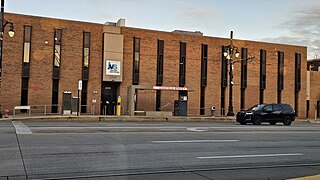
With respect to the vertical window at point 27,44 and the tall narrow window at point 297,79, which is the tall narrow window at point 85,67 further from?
the tall narrow window at point 297,79

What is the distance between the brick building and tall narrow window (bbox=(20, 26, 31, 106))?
0.30 feet

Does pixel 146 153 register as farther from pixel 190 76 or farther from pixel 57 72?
pixel 190 76

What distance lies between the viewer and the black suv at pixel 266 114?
28188 millimetres

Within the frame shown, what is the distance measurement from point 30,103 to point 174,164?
31466 millimetres

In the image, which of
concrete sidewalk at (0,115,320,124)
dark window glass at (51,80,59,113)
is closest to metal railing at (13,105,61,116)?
dark window glass at (51,80,59,113)

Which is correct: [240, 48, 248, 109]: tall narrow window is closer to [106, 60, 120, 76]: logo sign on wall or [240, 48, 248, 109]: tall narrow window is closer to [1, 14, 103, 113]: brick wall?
[106, 60, 120, 76]: logo sign on wall

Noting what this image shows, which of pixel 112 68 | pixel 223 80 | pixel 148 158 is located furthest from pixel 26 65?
pixel 148 158

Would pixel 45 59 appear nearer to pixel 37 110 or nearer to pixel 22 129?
pixel 37 110

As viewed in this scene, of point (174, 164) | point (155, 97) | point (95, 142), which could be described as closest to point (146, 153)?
point (174, 164)

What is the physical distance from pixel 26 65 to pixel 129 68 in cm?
1058

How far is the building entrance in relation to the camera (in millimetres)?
42422

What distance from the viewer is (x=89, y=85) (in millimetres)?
41188

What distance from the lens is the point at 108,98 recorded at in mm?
42750

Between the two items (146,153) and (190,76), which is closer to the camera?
(146,153)
